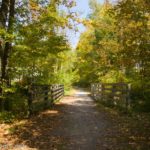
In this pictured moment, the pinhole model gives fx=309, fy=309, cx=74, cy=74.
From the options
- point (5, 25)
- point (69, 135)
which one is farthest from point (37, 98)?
point (69, 135)

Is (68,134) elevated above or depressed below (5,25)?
below

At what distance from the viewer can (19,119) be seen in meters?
11.5

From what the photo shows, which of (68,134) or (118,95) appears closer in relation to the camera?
(68,134)

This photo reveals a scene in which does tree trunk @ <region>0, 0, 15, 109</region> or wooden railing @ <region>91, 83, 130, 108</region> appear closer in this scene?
tree trunk @ <region>0, 0, 15, 109</region>

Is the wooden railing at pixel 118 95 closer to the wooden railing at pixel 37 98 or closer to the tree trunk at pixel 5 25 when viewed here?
the wooden railing at pixel 37 98

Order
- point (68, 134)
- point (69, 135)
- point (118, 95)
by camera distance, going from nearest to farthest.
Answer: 1. point (69, 135)
2. point (68, 134)
3. point (118, 95)

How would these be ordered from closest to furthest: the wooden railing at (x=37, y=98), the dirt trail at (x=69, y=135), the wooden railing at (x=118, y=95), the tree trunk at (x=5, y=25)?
the dirt trail at (x=69, y=135), the tree trunk at (x=5, y=25), the wooden railing at (x=37, y=98), the wooden railing at (x=118, y=95)

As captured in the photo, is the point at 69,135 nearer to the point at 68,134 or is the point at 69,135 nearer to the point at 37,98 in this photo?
the point at 68,134

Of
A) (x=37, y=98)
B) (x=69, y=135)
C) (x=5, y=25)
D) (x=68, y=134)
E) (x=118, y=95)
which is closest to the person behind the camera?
(x=69, y=135)

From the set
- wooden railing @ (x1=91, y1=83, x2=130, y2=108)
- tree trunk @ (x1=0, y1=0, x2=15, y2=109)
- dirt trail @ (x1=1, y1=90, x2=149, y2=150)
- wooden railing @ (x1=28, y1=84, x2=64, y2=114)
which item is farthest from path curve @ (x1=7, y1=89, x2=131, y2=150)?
tree trunk @ (x1=0, y1=0, x2=15, y2=109)

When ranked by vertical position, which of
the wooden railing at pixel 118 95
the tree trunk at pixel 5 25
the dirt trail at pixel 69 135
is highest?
the tree trunk at pixel 5 25

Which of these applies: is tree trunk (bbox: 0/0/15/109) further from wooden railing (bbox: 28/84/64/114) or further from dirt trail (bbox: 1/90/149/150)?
dirt trail (bbox: 1/90/149/150)

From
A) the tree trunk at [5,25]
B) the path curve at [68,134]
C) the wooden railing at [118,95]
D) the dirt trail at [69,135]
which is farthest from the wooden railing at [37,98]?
the wooden railing at [118,95]

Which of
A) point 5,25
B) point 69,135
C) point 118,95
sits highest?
point 5,25
